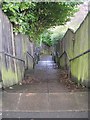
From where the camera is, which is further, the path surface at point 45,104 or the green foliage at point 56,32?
the green foliage at point 56,32

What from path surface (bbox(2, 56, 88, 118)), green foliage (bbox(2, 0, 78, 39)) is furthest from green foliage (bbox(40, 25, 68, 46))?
path surface (bbox(2, 56, 88, 118))

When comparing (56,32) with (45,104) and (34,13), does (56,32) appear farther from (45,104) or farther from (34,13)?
(45,104)

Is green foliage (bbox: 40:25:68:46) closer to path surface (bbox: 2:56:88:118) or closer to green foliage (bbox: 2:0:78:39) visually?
green foliage (bbox: 2:0:78:39)

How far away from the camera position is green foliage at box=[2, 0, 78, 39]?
724cm

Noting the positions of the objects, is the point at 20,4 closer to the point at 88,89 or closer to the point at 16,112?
the point at 88,89

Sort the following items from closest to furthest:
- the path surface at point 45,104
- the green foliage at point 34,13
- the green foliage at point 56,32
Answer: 1. the path surface at point 45,104
2. the green foliage at point 34,13
3. the green foliage at point 56,32

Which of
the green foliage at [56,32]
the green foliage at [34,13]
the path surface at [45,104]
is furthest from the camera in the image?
the green foliage at [56,32]

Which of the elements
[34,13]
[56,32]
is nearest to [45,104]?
[34,13]

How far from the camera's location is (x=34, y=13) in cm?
1080

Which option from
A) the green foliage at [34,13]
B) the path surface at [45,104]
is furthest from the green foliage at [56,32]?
the path surface at [45,104]

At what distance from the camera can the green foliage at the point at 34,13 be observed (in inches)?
285

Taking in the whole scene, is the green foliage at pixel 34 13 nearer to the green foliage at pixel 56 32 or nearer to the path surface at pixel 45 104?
the path surface at pixel 45 104

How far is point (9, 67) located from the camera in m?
6.49

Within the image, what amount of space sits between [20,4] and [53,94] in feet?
10.6
